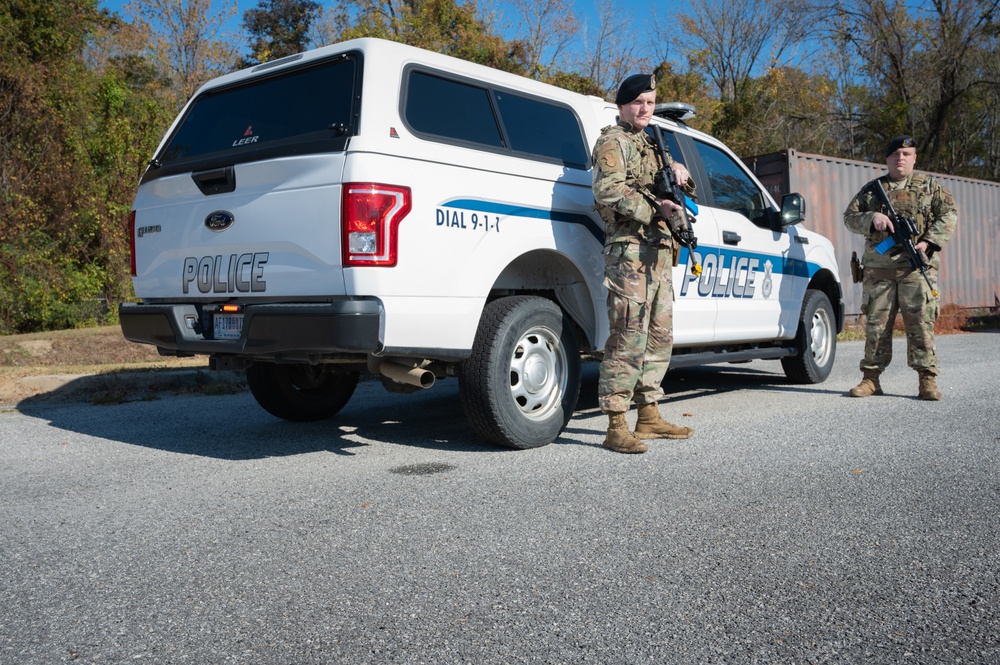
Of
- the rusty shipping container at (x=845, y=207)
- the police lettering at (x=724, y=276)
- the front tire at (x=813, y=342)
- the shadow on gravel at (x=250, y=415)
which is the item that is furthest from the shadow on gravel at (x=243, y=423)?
the rusty shipping container at (x=845, y=207)

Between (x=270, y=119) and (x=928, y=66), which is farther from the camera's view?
(x=928, y=66)

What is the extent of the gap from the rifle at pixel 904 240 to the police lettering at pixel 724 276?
1.08m

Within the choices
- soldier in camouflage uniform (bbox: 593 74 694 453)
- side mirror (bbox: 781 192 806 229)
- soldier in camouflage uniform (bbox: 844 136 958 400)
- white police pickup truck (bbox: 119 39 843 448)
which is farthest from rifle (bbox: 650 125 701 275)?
soldier in camouflage uniform (bbox: 844 136 958 400)

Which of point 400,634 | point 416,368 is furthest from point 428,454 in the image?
point 400,634

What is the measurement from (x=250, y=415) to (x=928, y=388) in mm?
5114

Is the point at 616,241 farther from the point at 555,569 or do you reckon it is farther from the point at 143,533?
the point at 143,533

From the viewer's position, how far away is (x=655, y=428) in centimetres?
520

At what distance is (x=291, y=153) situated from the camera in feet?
13.8

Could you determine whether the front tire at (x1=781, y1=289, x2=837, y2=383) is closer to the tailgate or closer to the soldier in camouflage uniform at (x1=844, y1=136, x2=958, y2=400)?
the soldier in camouflage uniform at (x1=844, y1=136, x2=958, y2=400)

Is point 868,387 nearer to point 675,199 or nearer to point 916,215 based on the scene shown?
point 916,215

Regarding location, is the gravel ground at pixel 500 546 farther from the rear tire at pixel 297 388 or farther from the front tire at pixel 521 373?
the rear tire at pixel 297 388

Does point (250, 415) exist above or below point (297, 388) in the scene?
below

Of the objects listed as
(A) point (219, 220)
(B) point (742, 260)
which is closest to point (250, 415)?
(A) point (219, 220)

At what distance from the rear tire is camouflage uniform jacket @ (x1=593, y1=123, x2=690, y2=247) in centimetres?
202
